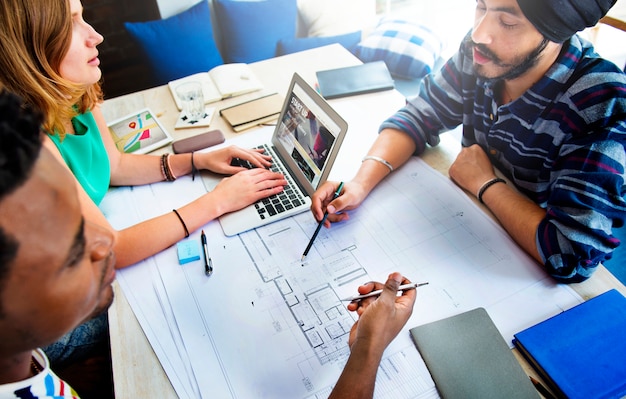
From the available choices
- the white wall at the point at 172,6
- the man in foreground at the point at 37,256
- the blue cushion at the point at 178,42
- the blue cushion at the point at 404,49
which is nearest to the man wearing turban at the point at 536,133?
the man in foreground at the point at 37,256

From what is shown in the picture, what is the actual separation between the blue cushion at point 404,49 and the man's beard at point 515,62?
119 cm

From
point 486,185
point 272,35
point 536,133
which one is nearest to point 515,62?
point 536,133

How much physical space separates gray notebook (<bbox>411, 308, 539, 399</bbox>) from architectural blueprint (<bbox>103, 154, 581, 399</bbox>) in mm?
24

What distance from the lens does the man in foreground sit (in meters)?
0.48

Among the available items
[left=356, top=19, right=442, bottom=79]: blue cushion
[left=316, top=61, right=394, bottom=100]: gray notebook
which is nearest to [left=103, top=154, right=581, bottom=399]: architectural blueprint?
[left=316, top=61, right=394, bottom=100]: gray notebook

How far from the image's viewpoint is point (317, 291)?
3.06 feet

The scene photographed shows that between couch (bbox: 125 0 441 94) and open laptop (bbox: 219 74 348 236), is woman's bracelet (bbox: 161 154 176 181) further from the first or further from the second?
couch (bbox: 125 0 441 94)

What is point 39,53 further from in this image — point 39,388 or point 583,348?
point 583,348

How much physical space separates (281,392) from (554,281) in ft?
2.00

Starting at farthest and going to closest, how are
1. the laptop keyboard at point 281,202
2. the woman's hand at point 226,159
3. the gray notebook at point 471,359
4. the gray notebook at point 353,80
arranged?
the gray notebook at point 353,80 → the woman's hand at point 226,159 → the laptop keyboard at point 281,202 → the gray notebook at point 471,359

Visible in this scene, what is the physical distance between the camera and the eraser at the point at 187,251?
39.9 inches

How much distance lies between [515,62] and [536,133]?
0.18 meters

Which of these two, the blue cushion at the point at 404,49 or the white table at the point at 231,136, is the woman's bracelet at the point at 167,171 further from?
the blue cushion at the point at 404,49

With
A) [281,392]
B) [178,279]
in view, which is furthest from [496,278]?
[178,279]
